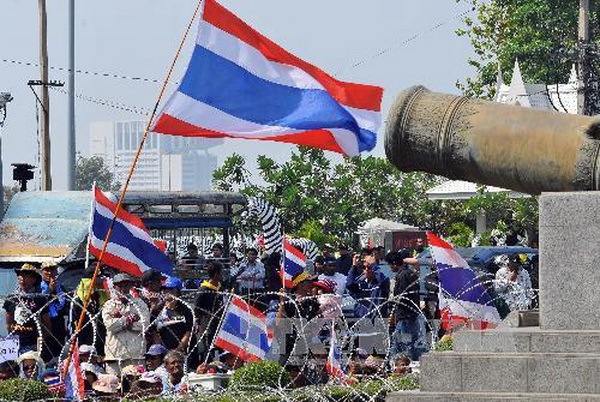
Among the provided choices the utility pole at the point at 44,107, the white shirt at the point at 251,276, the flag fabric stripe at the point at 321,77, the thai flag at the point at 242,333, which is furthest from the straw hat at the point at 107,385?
the utility pole at the point at 44,107

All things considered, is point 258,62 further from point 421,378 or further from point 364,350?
point 421,378

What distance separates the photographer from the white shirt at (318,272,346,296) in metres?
22.0

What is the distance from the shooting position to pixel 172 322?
17.8 m

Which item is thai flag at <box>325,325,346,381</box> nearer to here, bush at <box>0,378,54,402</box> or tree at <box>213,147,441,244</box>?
bush at <box>0,378,54,402</box>

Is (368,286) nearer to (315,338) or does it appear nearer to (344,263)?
(315,338)

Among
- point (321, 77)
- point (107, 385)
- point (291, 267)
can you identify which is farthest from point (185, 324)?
point (291, 267)

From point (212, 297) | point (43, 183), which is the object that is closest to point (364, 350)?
point (212, 297)

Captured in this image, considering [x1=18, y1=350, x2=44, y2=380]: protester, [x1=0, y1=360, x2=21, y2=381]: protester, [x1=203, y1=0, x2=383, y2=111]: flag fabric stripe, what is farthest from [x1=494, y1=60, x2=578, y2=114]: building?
[x1=0, y1=360, x2=21, y2=381]: protester

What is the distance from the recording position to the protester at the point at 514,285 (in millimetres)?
20312

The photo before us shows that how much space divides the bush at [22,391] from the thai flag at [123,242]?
16.2 feet

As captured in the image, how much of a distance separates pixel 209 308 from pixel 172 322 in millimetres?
1343

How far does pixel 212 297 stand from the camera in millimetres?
19141

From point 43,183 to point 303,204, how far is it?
26.0 ft

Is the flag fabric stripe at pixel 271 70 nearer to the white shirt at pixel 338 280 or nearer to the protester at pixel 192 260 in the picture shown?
the white shirt at pixel 338 280
